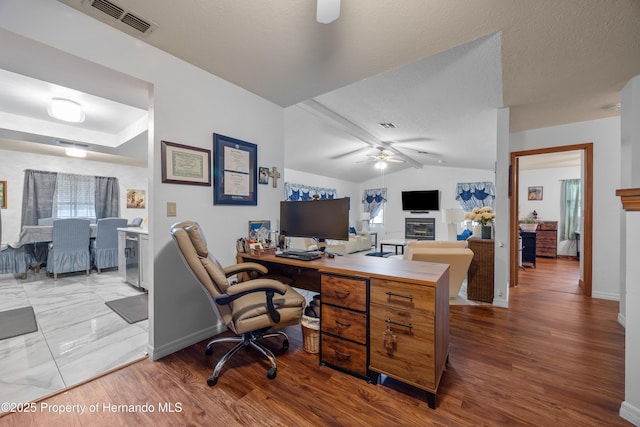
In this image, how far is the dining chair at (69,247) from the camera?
420 cm

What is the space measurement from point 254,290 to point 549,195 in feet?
26.4

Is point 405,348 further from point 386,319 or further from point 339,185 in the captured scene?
point 339,185

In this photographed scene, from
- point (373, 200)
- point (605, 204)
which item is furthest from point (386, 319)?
point (373, 200)

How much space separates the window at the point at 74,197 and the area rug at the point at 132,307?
3.84 meters

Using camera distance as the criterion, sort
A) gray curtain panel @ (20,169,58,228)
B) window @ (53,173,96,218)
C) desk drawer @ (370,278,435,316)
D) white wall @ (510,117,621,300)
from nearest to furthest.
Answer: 1. desk drawer @ (370,278,435,316)
2. white wall @ (510,117,621,300)
3. gray curtain panel @ (20,169,58,228)
4. window @ (53,173,96,218)

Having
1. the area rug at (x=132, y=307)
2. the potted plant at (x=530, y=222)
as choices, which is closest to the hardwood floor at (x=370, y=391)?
the area rug at (x=132, y=307)

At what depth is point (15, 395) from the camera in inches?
63.1

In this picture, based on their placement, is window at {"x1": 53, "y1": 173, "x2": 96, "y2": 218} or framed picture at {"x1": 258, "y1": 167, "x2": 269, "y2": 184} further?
window at {"x1": 53, "y1": 173, "x2": 96, "y2": 218}

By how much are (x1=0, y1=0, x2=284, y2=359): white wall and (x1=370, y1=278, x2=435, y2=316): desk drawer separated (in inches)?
60.8

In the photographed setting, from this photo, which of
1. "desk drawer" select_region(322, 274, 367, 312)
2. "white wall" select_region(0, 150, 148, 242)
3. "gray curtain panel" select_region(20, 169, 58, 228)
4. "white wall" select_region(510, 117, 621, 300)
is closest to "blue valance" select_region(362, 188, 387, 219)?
"white wall" select_region(510, 117, 621, 300)

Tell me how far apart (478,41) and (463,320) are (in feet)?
8.49

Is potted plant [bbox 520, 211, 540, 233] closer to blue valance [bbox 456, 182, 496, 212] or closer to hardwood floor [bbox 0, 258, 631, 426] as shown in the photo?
blue valance [bbox 456, 182, 496, 212]

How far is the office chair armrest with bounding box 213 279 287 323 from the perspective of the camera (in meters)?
1.67

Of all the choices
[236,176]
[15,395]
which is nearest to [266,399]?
[15,395]
